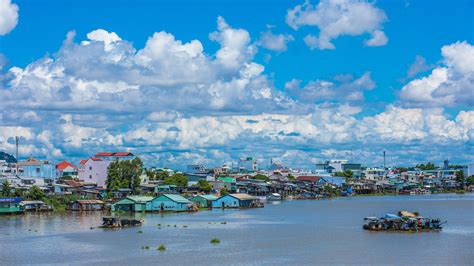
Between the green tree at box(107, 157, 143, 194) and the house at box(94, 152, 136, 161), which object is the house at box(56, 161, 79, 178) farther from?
the green tree at box(107, 157, 143, 194)

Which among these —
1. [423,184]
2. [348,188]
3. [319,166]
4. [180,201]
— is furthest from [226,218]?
[319,166]

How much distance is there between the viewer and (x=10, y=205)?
181 ft

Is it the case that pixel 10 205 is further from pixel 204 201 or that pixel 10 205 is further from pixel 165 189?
pixel 165 189

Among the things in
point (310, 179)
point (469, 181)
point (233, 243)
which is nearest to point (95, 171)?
point (310, 179)

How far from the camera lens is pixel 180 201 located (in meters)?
60.4

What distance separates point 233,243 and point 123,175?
40.4 m

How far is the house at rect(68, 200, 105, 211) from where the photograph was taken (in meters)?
60.5

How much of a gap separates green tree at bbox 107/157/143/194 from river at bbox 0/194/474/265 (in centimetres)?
2292

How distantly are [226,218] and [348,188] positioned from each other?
65.2m

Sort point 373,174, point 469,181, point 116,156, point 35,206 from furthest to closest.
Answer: point 373,174
point 469,181
point 116,156
point 35,206

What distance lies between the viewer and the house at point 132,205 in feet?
194

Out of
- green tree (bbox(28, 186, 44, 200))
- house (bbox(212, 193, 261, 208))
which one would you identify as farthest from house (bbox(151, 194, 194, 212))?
green tree (bbox(28, 186, 44, 200))

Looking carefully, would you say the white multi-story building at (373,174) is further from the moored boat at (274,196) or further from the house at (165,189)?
→ the house at (165,189)

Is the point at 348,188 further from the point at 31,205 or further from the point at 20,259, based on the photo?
the point at 20,259
